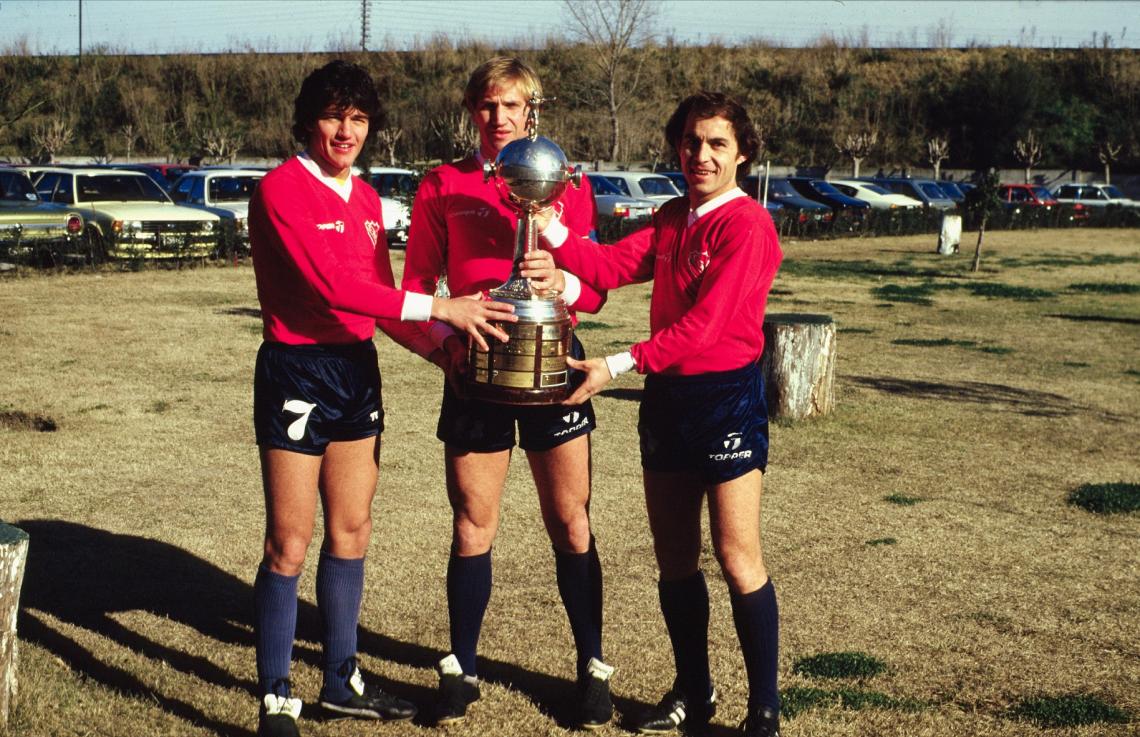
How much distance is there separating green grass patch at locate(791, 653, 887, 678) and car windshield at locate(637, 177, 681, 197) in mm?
24194

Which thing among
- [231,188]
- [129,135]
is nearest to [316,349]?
[231,188]

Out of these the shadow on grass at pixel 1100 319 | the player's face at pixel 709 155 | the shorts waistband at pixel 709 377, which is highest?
the player's face at pixel 709 155

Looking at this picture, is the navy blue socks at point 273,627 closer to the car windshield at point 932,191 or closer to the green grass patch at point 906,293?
the green grass patch at point 906,293

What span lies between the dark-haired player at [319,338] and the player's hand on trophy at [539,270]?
130 mm

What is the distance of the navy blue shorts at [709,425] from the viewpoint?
360cm

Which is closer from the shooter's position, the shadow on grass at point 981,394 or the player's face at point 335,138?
the player's face at point 335,138

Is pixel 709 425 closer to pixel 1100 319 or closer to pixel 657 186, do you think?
pixel 1100 319

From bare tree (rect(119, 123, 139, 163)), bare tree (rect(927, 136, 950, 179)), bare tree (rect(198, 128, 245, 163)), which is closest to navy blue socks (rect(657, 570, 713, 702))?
bare tree (rect(198, 128, 245, 163))

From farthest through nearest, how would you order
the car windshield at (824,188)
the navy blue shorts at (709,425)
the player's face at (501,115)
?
the car windshield at (824,188) → the player's face at (501,115) → the navy blue shorts at (709,425)

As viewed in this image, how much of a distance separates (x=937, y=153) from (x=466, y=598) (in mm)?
51593

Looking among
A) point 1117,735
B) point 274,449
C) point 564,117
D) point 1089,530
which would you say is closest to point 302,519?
point 274,449

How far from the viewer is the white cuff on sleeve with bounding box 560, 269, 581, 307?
3788mm

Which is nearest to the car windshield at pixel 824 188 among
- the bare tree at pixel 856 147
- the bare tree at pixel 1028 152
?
the bare tree at pixel 856 147

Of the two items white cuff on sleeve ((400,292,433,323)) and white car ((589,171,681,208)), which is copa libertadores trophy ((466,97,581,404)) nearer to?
white cuff on sleeve ((400,292,433,323))
